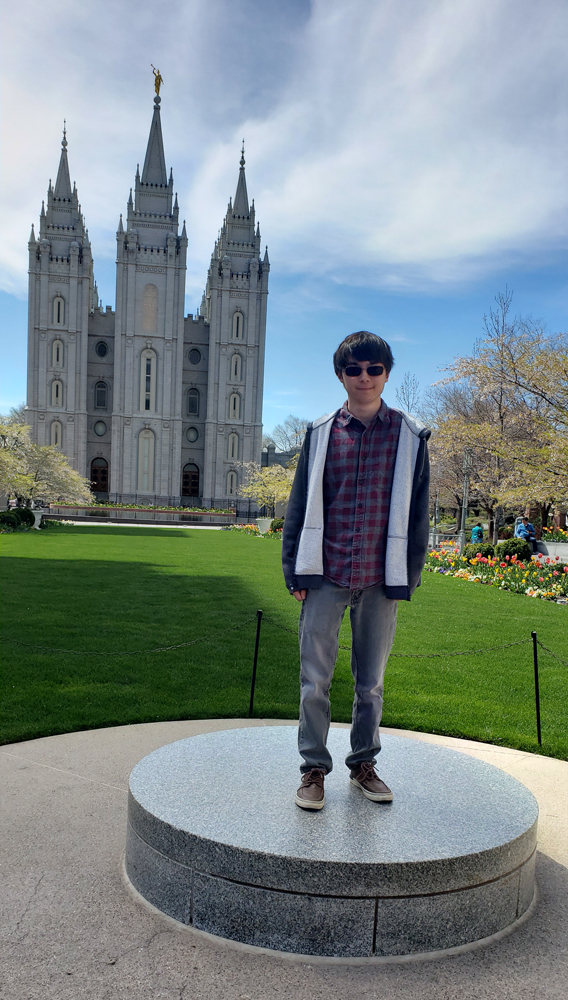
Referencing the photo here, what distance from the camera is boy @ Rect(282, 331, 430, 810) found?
311cm

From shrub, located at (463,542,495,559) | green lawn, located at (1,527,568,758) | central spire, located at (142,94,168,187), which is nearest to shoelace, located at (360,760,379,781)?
green lawn, located at (1,527,568,758)

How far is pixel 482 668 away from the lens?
25.3 feet

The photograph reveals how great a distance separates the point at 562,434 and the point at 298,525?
13453 mm

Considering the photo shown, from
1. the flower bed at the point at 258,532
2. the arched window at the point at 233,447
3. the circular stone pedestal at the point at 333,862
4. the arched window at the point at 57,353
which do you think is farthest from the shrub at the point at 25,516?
the arched window at the point at 57,353

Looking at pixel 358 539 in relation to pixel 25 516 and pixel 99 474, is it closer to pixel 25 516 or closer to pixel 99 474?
pixel 25 516

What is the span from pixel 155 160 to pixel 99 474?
28.8 m

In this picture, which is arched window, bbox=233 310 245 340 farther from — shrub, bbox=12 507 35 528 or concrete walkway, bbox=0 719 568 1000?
concrete walkway, bbox=0 719 568 1000

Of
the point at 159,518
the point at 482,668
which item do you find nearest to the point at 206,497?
the point at 159,518

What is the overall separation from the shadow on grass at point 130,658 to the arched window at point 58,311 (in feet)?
173

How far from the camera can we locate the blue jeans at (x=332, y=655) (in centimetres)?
311

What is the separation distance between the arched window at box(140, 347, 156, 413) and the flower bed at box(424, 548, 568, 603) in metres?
45.6

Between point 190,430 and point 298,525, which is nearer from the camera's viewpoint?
point 298,525

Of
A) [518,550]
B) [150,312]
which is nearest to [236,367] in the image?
[150,312]

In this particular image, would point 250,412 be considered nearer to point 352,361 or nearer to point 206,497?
point 206,497
